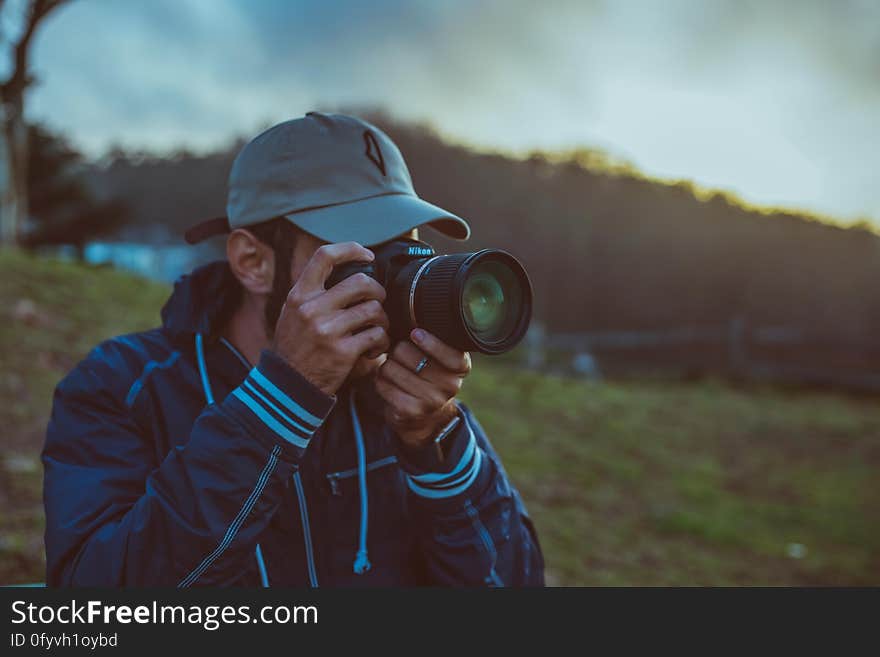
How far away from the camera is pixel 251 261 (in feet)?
6.08

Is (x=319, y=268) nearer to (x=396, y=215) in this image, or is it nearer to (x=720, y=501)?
(x=396, y=215)

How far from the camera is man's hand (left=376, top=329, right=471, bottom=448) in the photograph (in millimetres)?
1510

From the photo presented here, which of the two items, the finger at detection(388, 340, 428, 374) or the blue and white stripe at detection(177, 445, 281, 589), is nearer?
the blue and white stripe at detection(177, 445, 281, 589)

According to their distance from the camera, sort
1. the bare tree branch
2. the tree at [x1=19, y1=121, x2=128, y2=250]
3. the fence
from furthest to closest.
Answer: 1. the tree at [x1=19, y1=121, x2=128, y2=250]
2. the fence
3. the bare tree branch

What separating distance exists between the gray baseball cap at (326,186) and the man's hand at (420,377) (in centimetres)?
32

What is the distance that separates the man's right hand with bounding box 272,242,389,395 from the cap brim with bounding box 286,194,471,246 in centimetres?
26

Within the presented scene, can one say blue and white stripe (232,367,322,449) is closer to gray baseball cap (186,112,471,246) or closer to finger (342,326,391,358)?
finger (342,326,391,358)

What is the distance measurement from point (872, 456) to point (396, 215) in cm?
865

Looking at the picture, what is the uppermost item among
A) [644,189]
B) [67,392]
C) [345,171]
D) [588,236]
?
[644,189]

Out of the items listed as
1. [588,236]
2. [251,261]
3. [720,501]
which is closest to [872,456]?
[720,501]

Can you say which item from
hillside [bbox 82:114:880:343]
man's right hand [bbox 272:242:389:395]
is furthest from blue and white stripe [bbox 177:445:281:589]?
hillside [bbox 82:114:880:343]

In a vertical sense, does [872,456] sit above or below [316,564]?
above

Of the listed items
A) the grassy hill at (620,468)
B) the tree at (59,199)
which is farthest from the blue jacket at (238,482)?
the tree at (59,199)

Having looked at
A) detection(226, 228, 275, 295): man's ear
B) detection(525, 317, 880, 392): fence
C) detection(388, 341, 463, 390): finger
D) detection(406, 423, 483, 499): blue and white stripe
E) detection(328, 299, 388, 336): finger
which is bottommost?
detection(406, 423, 483, 499): blue and white stripe
